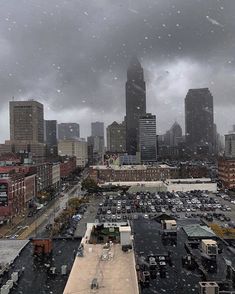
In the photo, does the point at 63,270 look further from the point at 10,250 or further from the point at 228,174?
the point at 228,174

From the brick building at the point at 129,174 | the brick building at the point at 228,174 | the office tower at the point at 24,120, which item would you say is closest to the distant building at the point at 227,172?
the brick building at the point at 228,174

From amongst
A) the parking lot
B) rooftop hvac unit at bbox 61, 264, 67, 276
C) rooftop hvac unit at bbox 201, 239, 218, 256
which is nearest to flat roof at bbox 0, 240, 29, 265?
rooftop hvac unit at bbox 61, 264, 67, 276

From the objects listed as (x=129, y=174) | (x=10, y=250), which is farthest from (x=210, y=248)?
(x=129, y=174)

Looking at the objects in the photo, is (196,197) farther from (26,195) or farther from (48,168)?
(48,168)

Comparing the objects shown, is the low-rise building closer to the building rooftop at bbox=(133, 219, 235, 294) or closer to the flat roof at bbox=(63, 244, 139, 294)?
the building rooftop at bbox=(133, 219, 235, 294)

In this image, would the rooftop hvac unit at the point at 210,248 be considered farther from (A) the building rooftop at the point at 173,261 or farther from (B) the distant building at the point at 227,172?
(B) the distant building at the point at 227,172

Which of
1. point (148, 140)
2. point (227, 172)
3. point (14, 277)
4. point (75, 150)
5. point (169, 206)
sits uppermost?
point (148, 140)
